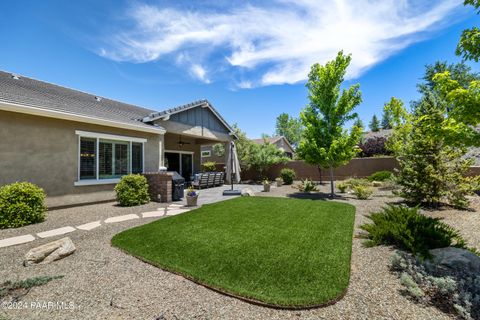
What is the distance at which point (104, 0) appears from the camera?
874 centimetres

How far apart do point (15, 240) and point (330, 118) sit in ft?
43.2

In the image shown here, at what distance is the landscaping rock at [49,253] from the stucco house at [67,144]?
4.92 metres

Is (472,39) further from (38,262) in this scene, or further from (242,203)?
(38,262)

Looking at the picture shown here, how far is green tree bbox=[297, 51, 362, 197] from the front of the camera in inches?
446

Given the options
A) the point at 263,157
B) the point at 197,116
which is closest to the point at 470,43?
the point at 197,116

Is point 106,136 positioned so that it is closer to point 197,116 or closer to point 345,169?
point 197,116

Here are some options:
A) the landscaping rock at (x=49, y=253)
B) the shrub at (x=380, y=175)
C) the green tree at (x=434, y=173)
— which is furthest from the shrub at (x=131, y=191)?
the shrub at (x=380, y=175)

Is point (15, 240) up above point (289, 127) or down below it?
below

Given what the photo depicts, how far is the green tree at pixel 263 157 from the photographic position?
65.6 ft

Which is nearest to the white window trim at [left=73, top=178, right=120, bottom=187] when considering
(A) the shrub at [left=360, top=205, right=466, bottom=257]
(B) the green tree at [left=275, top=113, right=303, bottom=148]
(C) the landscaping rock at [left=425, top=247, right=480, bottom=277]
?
(A) the shrub at [left=360, top=205, right=466, bottom=257]

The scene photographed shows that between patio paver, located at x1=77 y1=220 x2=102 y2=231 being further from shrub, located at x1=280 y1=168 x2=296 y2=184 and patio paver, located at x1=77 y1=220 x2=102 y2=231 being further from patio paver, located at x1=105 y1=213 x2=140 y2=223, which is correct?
shrub, located at x1=280 y1=168 x2=296 y2=184

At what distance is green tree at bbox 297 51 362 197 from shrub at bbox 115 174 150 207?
854 centimetres

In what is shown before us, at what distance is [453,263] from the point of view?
3.73m

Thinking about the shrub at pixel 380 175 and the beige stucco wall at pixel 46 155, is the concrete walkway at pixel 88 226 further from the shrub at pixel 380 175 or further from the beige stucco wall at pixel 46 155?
the shrub at pixel 380 175
